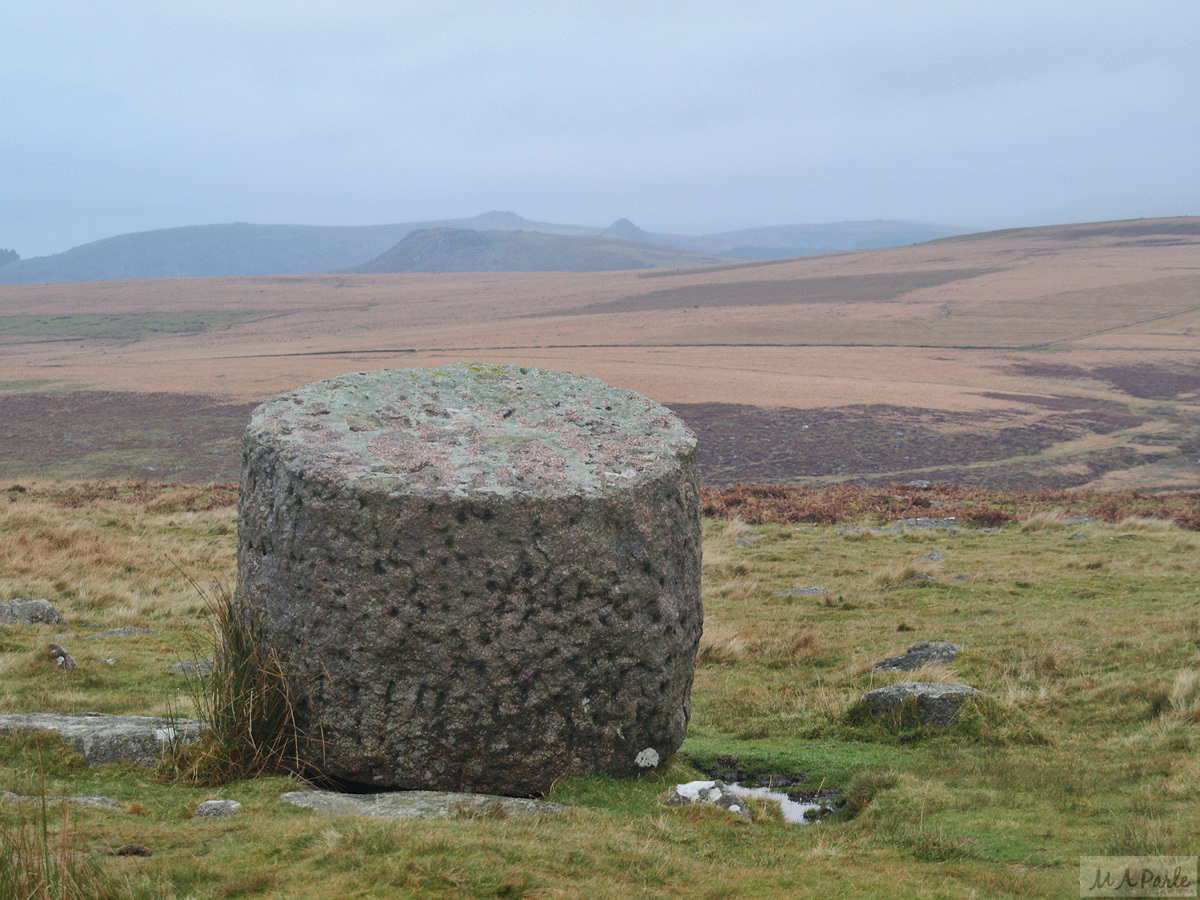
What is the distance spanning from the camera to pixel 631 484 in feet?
21.0

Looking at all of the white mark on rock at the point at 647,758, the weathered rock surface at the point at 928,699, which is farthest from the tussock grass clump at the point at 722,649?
the white mark on rock at the point at 647,758

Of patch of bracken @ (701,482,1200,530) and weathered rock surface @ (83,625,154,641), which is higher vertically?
weathered rock surface @ (83,625,154,641)

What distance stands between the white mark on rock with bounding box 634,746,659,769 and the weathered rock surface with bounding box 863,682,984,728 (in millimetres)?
2784

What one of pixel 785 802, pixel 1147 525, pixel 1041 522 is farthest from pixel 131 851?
pixel 1147 525

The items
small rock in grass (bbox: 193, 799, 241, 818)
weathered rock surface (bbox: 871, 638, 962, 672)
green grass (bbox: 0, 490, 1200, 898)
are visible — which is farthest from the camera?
weathered rock surface (bbox: 871, 638, 962, 672)

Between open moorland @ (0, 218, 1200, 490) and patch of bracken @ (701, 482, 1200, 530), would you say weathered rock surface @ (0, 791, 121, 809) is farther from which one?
open moorland @ (0, 218, 1200, 490)

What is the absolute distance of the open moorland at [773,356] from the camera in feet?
127

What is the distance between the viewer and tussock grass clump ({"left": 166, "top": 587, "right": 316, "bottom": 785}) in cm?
611

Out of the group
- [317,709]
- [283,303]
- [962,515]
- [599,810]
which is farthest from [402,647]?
[283,303]

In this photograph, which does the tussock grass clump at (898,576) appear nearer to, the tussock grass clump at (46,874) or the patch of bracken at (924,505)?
the patch of bracken at (924,505)

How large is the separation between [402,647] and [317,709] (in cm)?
75

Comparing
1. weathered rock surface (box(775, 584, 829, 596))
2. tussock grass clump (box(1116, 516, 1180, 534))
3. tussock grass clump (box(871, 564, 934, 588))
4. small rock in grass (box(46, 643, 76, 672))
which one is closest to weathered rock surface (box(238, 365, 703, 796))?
small rock in grass (box(46, 643, 76, 672))

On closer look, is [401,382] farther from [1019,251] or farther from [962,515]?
[1019,251]

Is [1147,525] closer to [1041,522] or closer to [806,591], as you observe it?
[1041,522]
